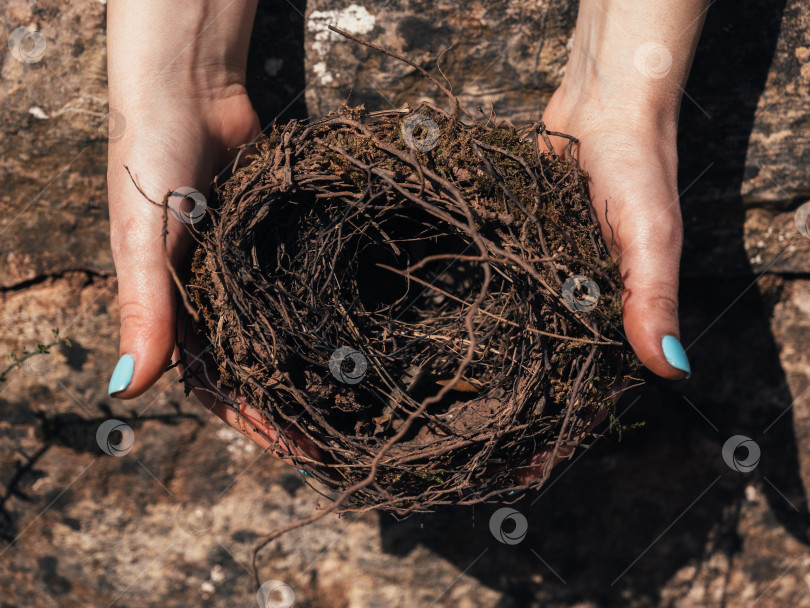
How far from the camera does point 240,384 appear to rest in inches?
70.9

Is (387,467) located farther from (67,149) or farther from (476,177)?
(67,149)

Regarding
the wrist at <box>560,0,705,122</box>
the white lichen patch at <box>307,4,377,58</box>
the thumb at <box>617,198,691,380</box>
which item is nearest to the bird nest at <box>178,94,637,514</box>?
the thumb at <box>617,198,691,380</box>

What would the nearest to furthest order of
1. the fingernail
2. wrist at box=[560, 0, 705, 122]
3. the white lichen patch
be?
the fingernail
wrist at box=[560, 0, 705, 122]
the white lichen patch

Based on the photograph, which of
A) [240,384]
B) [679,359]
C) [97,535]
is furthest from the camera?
[97,535]

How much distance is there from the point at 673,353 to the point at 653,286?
0.61 feet

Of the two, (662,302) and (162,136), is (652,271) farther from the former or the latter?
(162,136)

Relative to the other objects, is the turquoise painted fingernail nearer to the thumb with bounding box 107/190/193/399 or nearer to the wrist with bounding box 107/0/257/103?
the thumb with bounding box 107/190/193/399

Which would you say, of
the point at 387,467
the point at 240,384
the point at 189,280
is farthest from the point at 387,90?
the point at 387,467

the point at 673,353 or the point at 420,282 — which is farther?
the point at 420,282

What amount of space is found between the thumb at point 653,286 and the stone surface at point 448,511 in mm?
682

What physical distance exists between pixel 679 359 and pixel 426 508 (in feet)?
2.54

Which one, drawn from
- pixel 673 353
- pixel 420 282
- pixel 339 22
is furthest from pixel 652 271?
pixel 339 22

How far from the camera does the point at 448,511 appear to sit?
251 centimetres

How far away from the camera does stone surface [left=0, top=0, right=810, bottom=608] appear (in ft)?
7.60
